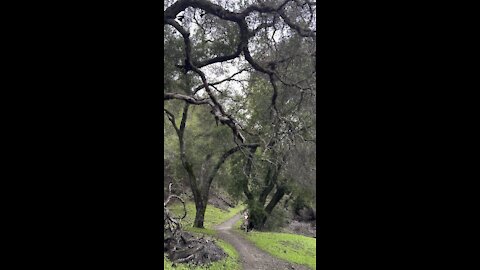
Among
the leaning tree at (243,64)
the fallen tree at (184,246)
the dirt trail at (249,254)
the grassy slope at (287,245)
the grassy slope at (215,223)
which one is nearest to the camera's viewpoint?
the fallen tree at (184,246)

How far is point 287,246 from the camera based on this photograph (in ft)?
14.2

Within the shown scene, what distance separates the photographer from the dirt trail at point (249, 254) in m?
4.17

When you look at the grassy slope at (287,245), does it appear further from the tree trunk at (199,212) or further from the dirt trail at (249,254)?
the tree trunk at (199,212)

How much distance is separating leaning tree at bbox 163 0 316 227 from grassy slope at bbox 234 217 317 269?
0.62m

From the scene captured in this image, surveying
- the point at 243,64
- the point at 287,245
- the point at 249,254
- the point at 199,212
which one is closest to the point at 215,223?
the point at 199,212

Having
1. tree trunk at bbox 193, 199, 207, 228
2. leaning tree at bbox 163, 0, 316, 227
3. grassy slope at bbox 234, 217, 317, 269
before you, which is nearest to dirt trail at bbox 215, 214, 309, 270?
grassy slope at bbox 234, 217, 317, 269

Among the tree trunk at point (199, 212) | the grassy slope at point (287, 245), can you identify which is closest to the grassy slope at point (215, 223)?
the tree trunk at point (199, 212)

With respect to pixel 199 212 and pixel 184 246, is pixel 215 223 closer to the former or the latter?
pixel 199 212

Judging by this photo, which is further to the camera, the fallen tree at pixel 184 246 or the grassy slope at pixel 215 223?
the grassy slope at pixel 215 223
